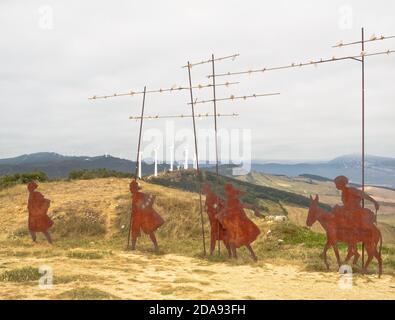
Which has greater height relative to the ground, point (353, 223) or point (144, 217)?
point (353, 223)

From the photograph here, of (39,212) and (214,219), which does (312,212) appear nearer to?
(214,219)

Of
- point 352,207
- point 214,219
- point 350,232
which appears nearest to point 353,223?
point 350,232

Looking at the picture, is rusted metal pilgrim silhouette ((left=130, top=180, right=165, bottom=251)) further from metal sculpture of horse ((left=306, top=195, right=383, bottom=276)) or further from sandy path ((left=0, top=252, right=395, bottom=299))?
metal sculpture of horse ((left=306, top=195, right=383, bottom=276))

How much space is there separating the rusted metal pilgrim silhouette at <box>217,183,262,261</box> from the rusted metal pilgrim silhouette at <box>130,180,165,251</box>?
2.68 m

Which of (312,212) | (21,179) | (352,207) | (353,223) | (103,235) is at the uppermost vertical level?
(21,179)

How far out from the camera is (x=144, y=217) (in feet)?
51.2

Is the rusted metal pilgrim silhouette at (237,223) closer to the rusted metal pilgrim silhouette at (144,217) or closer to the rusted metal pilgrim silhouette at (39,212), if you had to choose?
the rusted metal pilgrim silhouette at (144,217)

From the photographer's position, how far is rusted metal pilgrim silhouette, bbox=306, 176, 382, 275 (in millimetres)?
12188

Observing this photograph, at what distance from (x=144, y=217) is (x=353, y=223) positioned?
7245 mm

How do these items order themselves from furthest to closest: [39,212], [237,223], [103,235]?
[103,235]
[39,212]
[237,223]

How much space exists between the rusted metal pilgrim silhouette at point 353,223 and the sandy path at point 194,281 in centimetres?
99

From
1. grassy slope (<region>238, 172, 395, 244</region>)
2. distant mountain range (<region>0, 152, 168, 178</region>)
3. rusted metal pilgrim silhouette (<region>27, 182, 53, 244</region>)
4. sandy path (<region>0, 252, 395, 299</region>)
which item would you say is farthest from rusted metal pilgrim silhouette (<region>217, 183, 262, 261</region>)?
distant mountain range (<region>0, 152, 168, 178</region>)
